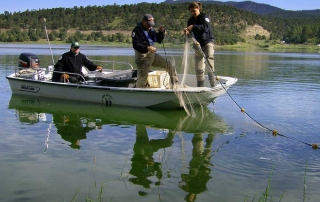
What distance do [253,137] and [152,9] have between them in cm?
16185

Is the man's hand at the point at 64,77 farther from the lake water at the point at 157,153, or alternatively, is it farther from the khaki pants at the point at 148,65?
the khaki pants at the point at 148,65

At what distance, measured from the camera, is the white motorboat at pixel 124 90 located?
11.1 metres

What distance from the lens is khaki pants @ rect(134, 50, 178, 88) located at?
11.2m

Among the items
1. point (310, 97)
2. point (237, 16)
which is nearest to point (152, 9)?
point (237, 16)

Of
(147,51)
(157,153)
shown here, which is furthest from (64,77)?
(157,153)

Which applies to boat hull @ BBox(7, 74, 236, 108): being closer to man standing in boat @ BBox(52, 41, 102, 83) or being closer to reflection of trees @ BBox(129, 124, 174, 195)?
man standing in boat @ BBox(52, 41, 102, 83)

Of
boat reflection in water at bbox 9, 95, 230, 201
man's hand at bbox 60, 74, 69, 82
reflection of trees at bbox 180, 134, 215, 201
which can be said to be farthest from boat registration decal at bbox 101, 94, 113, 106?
reflection of trees at bbox 180, 134, 215, 201

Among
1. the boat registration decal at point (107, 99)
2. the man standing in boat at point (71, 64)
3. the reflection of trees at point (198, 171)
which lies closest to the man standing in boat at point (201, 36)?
the boat registration decal at point (107, 99)

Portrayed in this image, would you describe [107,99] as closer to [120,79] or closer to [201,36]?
[120,79]

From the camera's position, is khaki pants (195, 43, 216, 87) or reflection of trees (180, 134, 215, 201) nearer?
reflection of trees (180, 134, 215, 201)

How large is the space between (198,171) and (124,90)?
18.0 feet

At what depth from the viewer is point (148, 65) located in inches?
446

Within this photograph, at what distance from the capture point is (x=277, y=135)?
8.76 metres

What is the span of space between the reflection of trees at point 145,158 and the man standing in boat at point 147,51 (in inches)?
91.1
